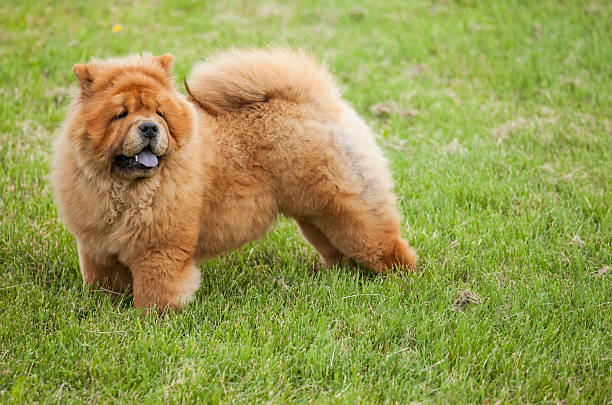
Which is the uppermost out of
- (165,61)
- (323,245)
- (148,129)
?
(165,61)

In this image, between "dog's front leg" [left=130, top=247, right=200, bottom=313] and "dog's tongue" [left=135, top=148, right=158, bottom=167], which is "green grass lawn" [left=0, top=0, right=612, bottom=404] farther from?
"dog's tongue" [left=135, top=148, right=158, bottom=167]

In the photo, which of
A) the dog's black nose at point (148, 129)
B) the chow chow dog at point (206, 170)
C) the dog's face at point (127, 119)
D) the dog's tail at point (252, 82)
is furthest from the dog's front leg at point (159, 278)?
the dog's tail at point (252, 82)

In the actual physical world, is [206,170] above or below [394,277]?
above

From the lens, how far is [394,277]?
12.9 feet

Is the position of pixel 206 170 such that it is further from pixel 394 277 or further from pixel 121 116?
pixel 394 277

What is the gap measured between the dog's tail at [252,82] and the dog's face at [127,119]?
0.43 m

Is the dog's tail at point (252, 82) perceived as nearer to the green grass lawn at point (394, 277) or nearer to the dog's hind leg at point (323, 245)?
the dog's hind leg at point (323, 245)

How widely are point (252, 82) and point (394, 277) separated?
5.40 ft

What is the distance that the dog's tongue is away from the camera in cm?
316

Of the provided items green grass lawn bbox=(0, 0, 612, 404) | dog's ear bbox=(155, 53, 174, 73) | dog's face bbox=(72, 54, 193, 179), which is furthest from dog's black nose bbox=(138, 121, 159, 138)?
green grass lawn bbox=(0, 0, 612, 404)

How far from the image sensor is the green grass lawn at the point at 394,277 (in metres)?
2.99

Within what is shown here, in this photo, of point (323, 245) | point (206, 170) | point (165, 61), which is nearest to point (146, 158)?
point (206, 170)

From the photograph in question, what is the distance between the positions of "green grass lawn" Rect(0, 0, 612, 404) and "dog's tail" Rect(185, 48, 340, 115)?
1248 mm

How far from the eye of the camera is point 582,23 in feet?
28.1
